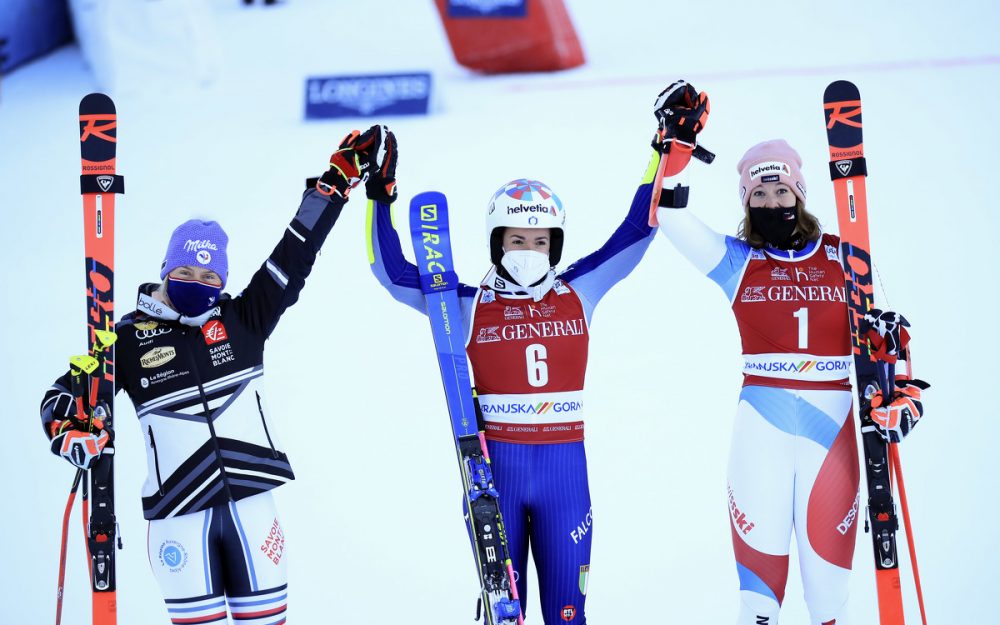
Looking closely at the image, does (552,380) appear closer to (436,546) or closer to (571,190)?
(436,546)

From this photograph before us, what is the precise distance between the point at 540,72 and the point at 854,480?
7554 mm

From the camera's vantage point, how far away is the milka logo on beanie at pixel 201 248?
322 cm

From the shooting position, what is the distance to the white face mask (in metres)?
3.41

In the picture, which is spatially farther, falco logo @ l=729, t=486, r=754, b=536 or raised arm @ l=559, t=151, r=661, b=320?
raised arm @ l=559, t=151, r=661, b=320

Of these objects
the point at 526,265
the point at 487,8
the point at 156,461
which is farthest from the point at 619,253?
the point at 487,8

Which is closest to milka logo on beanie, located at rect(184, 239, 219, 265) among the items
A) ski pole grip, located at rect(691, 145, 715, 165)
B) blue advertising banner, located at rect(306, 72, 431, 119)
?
ski pole grip, located at rect(691, 145, 715, 165)

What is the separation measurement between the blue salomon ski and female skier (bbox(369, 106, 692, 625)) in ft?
0.27

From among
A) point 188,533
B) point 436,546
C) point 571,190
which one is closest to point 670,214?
point 188,533

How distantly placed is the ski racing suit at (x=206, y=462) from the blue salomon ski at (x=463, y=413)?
22.1 inches

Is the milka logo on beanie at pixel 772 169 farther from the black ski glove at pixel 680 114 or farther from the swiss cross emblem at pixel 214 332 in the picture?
the swiss cross emblem at pixel 214 332

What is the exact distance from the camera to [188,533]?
3.16 meters

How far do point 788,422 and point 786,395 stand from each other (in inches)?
3.4

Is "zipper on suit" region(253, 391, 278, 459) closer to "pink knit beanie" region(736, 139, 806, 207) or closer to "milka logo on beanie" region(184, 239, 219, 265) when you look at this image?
"milka logo on beanie" region(184, 239, 219, 265)

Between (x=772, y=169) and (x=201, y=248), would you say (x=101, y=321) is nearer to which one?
(x=201, y=248)
